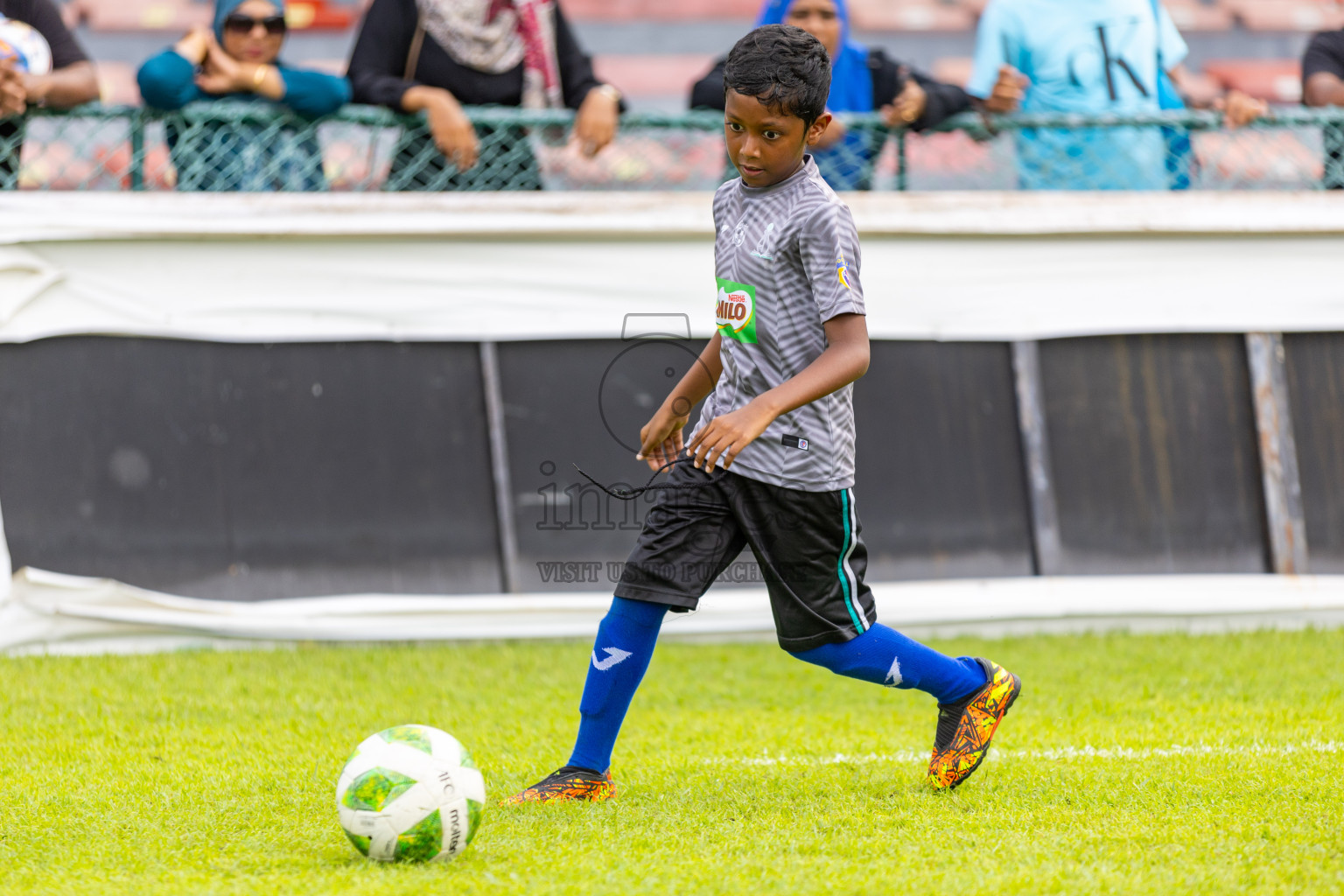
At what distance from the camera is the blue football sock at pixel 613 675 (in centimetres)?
339

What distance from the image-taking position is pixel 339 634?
19.4ft

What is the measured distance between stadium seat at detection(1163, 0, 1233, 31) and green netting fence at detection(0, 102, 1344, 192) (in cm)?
1100

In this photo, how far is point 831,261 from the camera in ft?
10.6

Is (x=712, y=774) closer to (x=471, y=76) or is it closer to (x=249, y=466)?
(x=249, y=466)

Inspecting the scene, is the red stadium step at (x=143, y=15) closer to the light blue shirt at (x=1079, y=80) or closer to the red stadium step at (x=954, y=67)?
the red stadium step at (x=954, y=67)

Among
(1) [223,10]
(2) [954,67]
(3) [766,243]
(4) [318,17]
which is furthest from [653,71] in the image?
(3) [766,243]

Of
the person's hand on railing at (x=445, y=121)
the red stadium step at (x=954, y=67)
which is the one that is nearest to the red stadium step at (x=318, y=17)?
the red stadium step at (x=954, y=67)

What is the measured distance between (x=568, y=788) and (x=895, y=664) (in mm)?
855

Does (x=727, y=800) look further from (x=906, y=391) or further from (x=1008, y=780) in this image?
(x=906, y=391)

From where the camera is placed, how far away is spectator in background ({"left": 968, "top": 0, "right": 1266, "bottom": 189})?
6.46 meters

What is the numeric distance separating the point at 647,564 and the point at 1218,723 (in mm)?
2027

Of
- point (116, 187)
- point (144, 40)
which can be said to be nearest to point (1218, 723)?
point (116, 187)

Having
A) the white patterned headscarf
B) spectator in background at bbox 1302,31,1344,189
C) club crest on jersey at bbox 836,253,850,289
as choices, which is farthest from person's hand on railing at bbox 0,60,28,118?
spectator in background at bbox 1302,31,1344,189

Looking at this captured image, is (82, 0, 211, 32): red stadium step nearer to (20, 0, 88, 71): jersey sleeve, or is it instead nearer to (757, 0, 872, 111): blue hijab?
(20, 0, 88, 71): jersey sleeve
